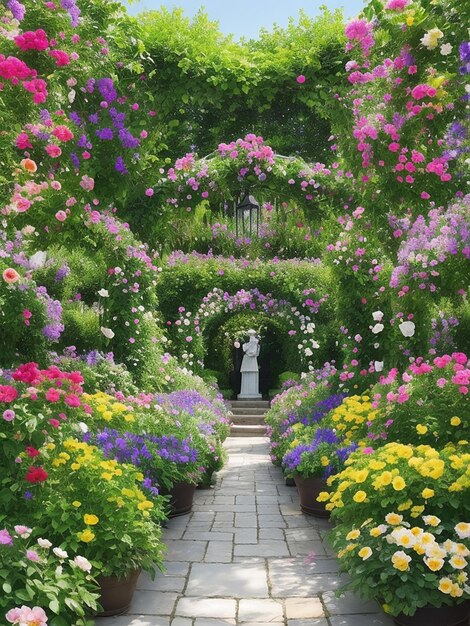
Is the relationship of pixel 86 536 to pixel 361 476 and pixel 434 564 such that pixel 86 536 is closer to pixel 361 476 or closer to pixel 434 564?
pixel 361 476

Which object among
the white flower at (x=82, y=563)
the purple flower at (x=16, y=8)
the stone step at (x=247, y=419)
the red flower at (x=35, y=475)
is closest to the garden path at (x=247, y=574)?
the white flower at (x=82, y=563)

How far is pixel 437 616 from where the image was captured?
3.03 metres

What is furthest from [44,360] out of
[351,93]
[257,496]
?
[351,93]

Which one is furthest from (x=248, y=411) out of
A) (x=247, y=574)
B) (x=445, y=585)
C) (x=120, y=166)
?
(x=445, y=585)

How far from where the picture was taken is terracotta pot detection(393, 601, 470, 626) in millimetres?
3018

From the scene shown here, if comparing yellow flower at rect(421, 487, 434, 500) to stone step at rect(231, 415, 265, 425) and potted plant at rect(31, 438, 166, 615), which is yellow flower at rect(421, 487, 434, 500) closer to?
potted plant at rect(31, 438, 166, 615)

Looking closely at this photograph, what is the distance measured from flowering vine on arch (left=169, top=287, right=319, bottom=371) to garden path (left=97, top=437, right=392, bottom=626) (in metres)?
5.85

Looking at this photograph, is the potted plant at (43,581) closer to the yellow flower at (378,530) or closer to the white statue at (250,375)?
the yellow flower at (378,530)

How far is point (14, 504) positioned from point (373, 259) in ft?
16.0

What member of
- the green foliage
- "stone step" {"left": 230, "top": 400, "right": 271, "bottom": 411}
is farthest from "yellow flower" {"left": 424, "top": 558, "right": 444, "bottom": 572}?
"stone step" {"left": 230, "top": 400, "right": 271, "bottom": 411}

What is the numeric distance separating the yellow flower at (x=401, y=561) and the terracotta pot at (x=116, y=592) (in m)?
1.34

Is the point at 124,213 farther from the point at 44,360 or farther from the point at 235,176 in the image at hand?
the point at 44,360

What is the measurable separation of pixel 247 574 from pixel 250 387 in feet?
41.9

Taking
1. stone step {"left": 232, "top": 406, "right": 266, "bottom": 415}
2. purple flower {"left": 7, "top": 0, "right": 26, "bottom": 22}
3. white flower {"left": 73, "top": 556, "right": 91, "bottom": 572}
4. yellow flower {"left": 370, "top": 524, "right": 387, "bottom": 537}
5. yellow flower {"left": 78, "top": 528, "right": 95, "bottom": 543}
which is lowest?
stone step {"left": 232, "top": 406, "right": 266, "bottom": 415}
